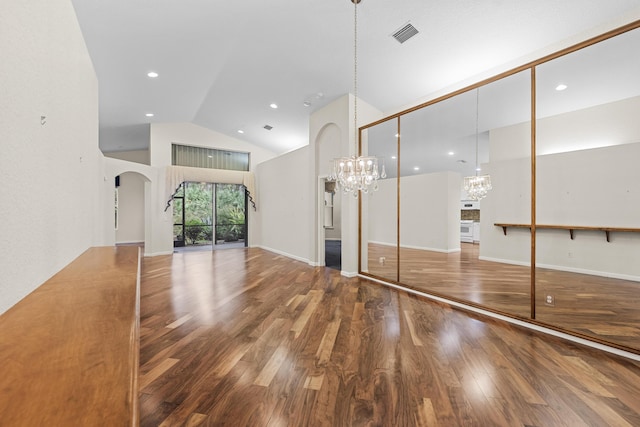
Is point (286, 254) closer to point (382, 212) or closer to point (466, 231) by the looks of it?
point (382, 212)

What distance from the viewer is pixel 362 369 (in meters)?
2.15

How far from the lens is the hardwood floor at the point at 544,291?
2.96 metres

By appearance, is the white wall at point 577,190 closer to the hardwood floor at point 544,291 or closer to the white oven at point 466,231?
the hardwood floor at point 544,291

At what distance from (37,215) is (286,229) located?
254 inches

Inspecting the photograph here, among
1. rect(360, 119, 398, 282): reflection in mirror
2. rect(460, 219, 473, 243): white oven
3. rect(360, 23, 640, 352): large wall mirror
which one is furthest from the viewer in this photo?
rect(460, 219, 473, 243): white oven

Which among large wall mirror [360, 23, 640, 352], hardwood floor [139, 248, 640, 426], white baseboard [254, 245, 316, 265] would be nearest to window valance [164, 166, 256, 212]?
white baseboard [254, 245, 316, 265]

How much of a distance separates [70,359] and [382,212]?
9.48m

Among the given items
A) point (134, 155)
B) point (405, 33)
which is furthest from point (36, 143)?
point (134, 155)

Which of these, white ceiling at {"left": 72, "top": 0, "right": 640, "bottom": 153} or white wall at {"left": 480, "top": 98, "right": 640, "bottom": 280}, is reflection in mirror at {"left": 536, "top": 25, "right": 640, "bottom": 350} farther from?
white ceiling at {"left": 72, "top": 0, "right": 640, "bottom": 153}

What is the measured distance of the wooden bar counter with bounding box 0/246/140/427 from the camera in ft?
1.65

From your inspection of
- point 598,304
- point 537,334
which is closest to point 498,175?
point 598,304

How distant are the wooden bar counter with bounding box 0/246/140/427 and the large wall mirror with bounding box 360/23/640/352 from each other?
3.65 metres

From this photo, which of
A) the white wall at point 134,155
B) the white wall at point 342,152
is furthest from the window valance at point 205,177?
the white wall at point 342,152

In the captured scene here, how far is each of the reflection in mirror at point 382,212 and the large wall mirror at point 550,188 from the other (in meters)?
0.07
